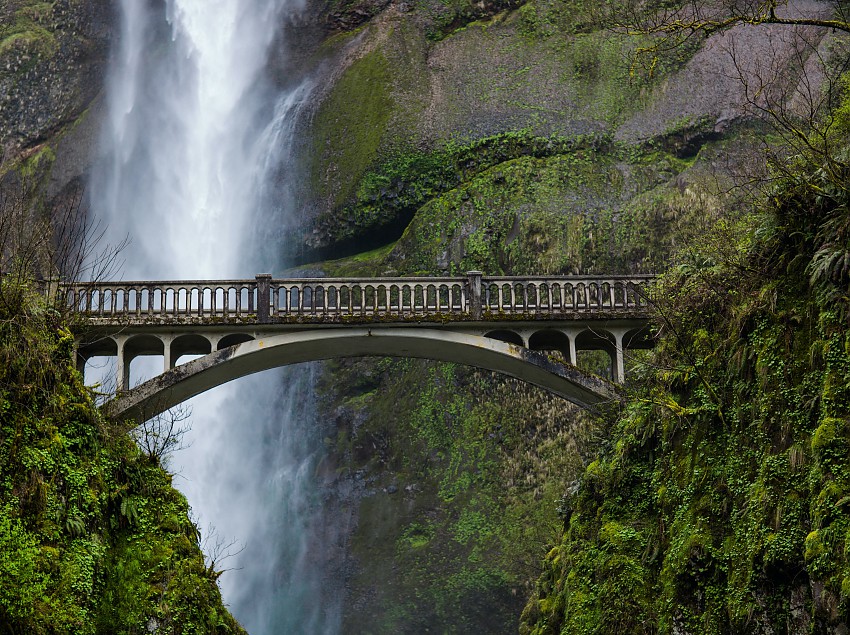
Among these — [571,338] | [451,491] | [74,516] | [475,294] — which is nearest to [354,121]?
[451,491]

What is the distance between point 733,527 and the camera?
1278 centimetres

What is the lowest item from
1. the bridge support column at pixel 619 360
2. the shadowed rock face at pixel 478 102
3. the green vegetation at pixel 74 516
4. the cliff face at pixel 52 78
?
the green vegetation at pixel 74 516

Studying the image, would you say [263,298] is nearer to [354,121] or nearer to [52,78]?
[354,121]

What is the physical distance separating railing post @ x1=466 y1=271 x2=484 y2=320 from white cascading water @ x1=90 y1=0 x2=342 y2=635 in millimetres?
11777

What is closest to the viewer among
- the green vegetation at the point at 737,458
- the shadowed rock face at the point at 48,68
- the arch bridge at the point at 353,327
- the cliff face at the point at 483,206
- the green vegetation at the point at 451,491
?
the green vegetation at the point at 737,458

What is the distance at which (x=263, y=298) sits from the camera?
72.3 feet

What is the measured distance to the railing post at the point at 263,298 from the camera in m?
21.8

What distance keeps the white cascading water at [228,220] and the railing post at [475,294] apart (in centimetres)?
1178

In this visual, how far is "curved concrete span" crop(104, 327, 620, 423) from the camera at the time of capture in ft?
69.5

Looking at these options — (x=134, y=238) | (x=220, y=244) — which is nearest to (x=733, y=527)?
(x=220, y=244)

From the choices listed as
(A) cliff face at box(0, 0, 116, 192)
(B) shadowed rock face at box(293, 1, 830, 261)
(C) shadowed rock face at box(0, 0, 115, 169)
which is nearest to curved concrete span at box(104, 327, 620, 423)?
(B) shadowed rock face at box(293, 1, 830, 261)

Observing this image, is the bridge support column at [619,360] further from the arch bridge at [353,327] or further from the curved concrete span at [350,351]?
the curved concrete span at [350,351]

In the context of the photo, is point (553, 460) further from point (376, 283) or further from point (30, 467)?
point (30, 467)

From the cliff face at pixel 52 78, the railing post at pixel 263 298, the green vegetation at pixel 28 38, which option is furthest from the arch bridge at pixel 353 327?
the green vegetation at pixel 28 38
